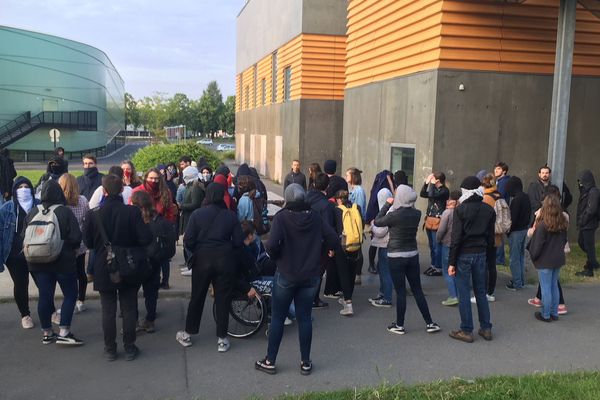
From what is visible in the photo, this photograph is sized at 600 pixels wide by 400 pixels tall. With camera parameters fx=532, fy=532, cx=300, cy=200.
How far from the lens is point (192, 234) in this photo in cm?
552

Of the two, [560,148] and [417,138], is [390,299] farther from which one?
[417,138]

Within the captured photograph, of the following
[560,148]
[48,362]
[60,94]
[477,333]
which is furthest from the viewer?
[60,94]

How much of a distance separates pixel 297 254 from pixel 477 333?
280 cm

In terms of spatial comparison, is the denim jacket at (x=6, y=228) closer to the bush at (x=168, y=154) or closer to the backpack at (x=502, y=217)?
the backpack at (x=502, y=217)

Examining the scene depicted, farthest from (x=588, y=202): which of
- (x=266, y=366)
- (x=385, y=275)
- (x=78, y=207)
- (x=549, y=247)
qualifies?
(x=78, y=207)

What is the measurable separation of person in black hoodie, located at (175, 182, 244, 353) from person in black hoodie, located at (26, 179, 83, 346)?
1.31m

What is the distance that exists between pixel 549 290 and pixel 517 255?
1.48m

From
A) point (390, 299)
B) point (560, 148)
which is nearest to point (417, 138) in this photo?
point (560, 148)

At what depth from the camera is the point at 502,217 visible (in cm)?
774

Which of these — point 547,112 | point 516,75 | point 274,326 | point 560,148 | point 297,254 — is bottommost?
point 274,326

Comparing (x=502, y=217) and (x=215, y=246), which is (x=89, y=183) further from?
(x=502, y=217)

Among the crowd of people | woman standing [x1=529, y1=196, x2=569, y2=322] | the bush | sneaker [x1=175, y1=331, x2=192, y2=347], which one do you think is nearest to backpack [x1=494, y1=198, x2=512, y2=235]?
the crowd of people

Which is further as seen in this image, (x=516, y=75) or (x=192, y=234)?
(x=516, y=75)

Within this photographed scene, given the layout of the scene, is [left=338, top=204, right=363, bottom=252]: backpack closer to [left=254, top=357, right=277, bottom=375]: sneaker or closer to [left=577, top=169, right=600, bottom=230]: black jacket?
[left=254, top=357, right=277, bottom=375]: sneaker
